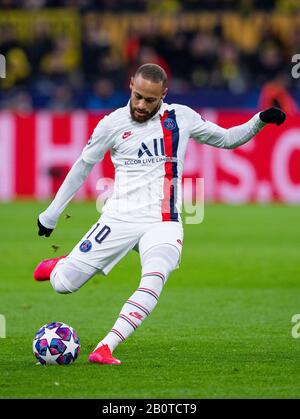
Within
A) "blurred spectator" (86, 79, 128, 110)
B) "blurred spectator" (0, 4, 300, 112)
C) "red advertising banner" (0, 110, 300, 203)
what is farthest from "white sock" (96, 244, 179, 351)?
Result: "blurred spectator" (86, 79, 128, 110)

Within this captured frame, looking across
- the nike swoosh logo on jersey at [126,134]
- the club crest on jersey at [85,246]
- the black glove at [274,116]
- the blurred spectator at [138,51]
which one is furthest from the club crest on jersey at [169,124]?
the blurred spectator at [138,51]

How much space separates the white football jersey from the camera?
7.91 metres

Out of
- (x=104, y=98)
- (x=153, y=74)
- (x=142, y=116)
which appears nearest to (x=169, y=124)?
(x=142, y=116)

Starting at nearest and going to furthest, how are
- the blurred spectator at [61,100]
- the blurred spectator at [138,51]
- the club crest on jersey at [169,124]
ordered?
the club crest on jersey at [169,124]
the blurred spectator at [61,100]
the blurred spectator at [138,51]

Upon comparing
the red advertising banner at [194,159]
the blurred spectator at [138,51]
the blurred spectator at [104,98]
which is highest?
the blurred spectator at [138,51]

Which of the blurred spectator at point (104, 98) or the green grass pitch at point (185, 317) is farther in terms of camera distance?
the blurred spectator at point (104, 98)

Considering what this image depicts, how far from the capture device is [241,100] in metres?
23.4

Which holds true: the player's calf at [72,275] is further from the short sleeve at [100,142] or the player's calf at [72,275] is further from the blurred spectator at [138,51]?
the blurred spectator at [138,51]

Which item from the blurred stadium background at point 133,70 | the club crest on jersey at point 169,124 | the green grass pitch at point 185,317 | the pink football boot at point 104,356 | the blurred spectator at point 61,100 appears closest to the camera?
the green grass pitch at point 185,317

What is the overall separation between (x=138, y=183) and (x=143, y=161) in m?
0.16

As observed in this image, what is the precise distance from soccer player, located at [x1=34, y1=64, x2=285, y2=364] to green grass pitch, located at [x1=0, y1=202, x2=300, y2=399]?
0.73 metres

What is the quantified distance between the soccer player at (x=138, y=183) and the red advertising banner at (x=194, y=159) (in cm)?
1274

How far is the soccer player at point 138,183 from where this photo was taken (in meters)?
7.79
